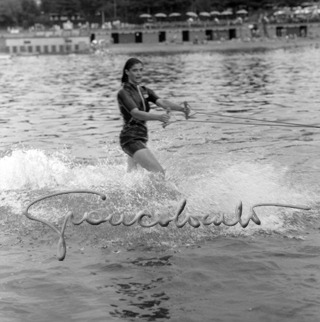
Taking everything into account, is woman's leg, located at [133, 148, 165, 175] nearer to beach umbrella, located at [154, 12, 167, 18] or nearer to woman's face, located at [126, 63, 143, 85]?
woman's face, located at [126, 63, 143, 85]

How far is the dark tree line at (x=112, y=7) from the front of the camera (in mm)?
142500

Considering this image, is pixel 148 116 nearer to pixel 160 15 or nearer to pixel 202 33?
pixel 202 33

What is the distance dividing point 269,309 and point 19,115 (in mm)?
20252

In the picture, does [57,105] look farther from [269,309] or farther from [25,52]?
[25,52]

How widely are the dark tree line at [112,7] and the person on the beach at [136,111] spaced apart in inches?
5281

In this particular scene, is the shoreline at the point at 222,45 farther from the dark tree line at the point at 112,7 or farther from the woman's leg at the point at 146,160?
the woman's leg at the point at 146,160

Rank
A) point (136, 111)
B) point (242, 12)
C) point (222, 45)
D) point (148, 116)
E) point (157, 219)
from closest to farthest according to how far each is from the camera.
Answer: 1. point (157, 219)
2. point (148, 116)
3. point (136, 111)
4. point (222, 45)
5. point (242, 12)

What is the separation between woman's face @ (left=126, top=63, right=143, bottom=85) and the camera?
10.3 metres

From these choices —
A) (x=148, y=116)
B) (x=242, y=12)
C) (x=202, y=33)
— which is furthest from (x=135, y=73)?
(x=242, y=12)

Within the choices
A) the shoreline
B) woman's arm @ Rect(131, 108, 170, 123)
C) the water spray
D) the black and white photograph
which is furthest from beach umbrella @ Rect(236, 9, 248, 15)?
the water spray

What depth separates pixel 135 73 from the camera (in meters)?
10.3

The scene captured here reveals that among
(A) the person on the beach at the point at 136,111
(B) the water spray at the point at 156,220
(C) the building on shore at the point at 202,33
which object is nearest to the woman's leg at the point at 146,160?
(A) the person on the beach at the point at 136,111

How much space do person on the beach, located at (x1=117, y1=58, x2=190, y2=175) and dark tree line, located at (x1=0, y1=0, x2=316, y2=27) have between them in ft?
440

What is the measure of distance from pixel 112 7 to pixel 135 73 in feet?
460
